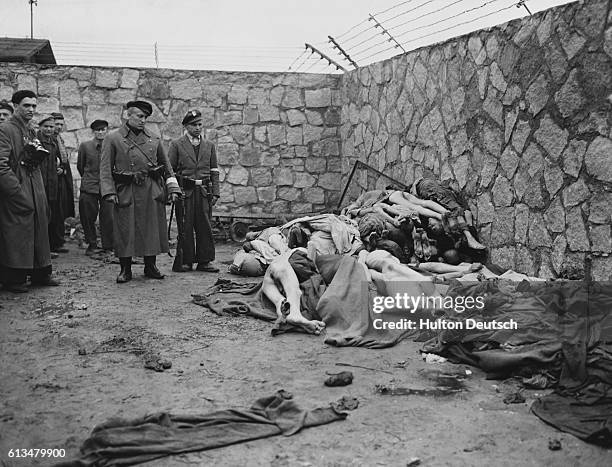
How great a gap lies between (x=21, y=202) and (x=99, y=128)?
3.48 meters

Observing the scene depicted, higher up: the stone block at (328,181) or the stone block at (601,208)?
the stone block at (328,181)

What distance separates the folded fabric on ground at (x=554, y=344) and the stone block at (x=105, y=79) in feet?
24.3

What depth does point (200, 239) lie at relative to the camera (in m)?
7.61

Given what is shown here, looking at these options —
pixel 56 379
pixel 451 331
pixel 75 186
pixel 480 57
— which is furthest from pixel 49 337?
pixel 75 186

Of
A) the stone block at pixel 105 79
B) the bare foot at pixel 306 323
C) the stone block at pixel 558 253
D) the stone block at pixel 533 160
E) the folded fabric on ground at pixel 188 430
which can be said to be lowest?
the folded fabric on ground at pixel 188 430

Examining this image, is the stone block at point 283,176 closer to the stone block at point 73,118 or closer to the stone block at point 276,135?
the stone block at point 276,135

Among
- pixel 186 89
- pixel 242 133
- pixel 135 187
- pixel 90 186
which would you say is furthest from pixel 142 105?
pixel 242 133

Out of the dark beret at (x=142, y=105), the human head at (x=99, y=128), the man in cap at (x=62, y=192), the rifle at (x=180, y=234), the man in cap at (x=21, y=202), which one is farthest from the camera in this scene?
the human head at (x=99, y=128)

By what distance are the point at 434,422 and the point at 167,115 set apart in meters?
8.36

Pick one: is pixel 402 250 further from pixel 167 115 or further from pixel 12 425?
pixel 167 115

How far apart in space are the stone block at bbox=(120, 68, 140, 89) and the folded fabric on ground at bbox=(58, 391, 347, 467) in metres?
8.14

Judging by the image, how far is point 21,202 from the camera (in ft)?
20.4

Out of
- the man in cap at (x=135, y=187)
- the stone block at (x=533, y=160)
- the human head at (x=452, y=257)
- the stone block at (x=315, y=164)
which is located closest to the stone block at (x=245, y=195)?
the stone block at (x=315, y=164)

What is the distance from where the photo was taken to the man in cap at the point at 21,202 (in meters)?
6.14
